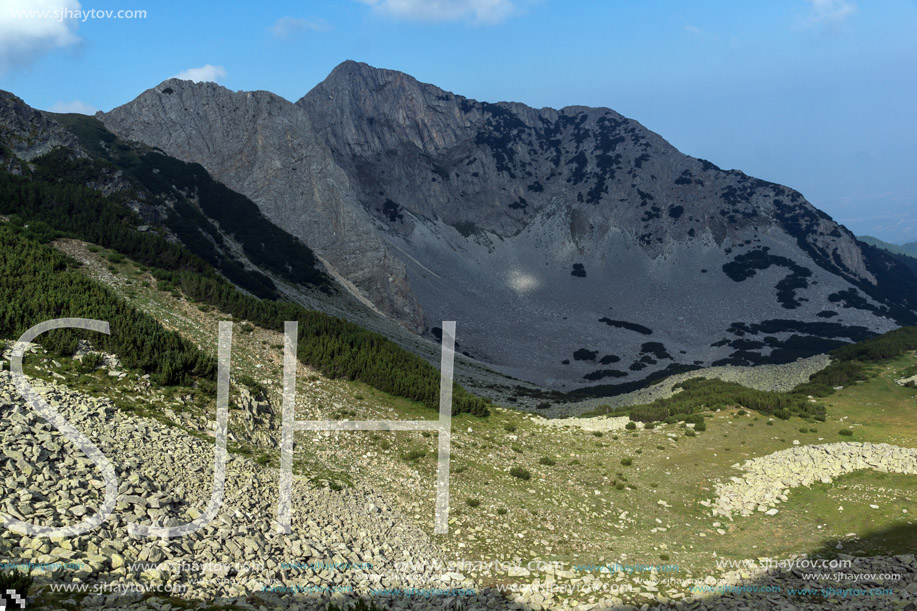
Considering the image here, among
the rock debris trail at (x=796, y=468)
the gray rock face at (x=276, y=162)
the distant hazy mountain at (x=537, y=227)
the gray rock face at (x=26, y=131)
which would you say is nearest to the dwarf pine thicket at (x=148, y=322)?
the gray rock face at (x=26, y=131)

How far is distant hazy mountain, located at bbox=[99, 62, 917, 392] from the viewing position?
307 ft

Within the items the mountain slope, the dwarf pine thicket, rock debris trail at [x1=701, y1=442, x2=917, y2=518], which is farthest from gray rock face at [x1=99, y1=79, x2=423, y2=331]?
rock debris trail at [x1=701, y1=442, x2=917, y2=518]

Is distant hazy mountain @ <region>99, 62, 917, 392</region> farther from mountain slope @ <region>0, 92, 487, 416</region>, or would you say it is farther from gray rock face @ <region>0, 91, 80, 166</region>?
gray rock face @ <region>0, 91, 80, 166</region>

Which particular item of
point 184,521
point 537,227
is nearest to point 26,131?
point 184,521

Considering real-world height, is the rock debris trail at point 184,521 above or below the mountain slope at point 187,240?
below

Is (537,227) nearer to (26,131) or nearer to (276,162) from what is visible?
(276,162)

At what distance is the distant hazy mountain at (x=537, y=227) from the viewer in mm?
93438

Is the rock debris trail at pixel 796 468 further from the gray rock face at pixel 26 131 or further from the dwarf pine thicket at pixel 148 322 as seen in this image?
the gray rock face at pixel 26 131

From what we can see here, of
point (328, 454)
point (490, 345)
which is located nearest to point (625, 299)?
point (490, 345)

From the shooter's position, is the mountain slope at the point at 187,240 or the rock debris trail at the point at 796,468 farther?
the mountain slope at the point at 187,240

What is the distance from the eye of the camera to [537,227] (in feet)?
479

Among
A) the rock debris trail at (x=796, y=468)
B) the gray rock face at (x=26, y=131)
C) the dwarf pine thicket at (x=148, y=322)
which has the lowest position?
the rock debris trail at (x=796, y=468)

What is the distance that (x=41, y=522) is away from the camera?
11.2m

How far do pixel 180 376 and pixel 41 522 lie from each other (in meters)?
11.3
